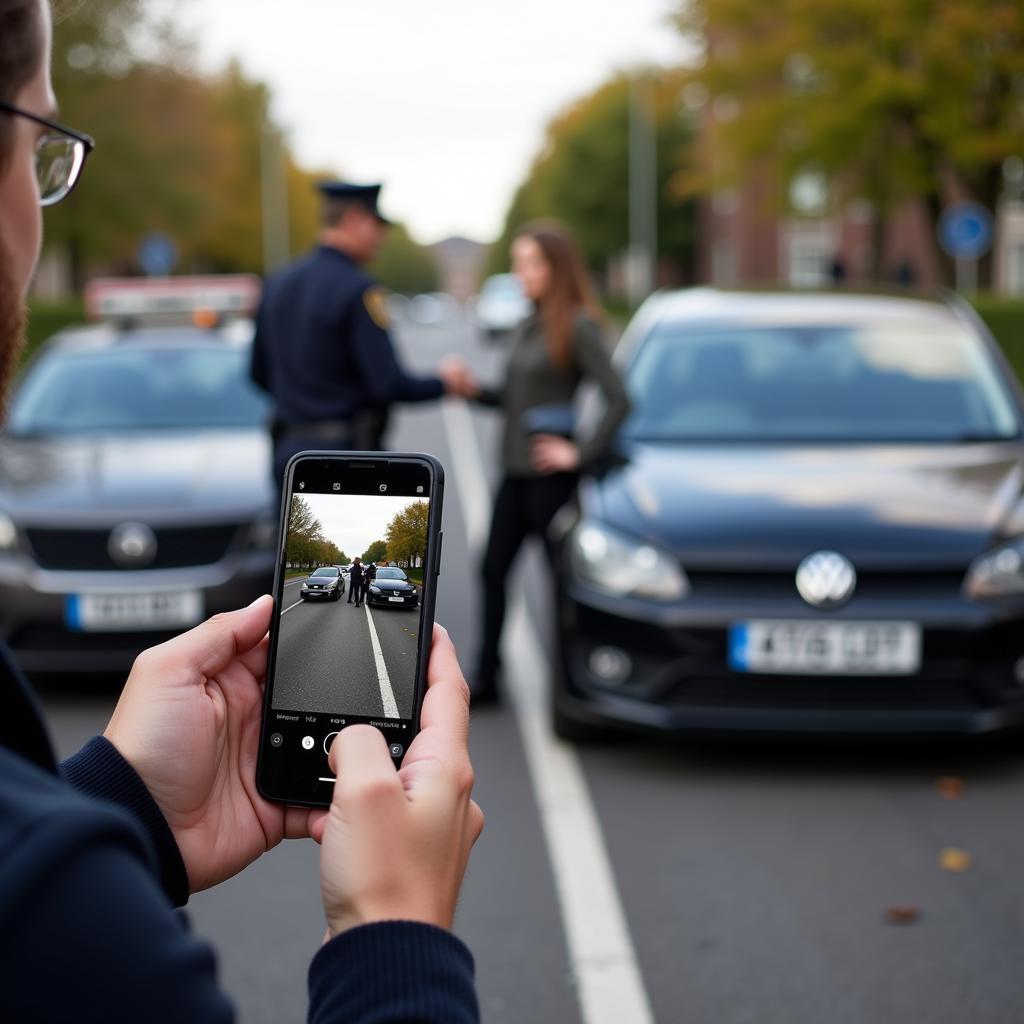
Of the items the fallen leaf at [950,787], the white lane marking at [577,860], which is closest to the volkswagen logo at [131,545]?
the white lane marking at [577,860]

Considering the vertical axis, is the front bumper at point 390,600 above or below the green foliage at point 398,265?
above

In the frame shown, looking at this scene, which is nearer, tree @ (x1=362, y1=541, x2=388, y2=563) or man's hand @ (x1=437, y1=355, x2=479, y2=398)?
tree @ (x1=362, y1=541, x2=388, y2=563)

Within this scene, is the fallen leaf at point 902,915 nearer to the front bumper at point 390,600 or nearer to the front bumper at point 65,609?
the front bumper at point 390,600

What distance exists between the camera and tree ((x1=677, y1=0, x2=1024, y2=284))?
78.9ft

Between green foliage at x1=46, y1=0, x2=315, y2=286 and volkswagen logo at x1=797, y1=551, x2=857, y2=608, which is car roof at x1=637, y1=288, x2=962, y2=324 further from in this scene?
green foliage at x1=46, y1=0, x2=315, y2=286

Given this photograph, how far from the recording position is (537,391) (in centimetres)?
630

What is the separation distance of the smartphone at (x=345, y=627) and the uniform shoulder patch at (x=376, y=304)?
4.01 metres

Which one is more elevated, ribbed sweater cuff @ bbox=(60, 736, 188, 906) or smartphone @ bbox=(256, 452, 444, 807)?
smartphone @ bbox=(256, 452, 444, 807)

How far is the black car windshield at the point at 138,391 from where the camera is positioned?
7.76 meters

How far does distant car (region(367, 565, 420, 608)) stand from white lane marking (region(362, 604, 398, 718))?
0.05 feet

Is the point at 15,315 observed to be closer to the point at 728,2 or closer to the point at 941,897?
the point at 941,897

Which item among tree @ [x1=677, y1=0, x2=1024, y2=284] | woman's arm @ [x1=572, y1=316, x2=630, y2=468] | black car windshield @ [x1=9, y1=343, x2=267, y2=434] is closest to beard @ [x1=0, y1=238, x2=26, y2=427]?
woman's arm @ [x1=572, y1=316, x2=630, y2=468]

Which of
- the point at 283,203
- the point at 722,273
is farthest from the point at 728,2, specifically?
the point at 283,203

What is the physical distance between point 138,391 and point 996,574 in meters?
4.58
